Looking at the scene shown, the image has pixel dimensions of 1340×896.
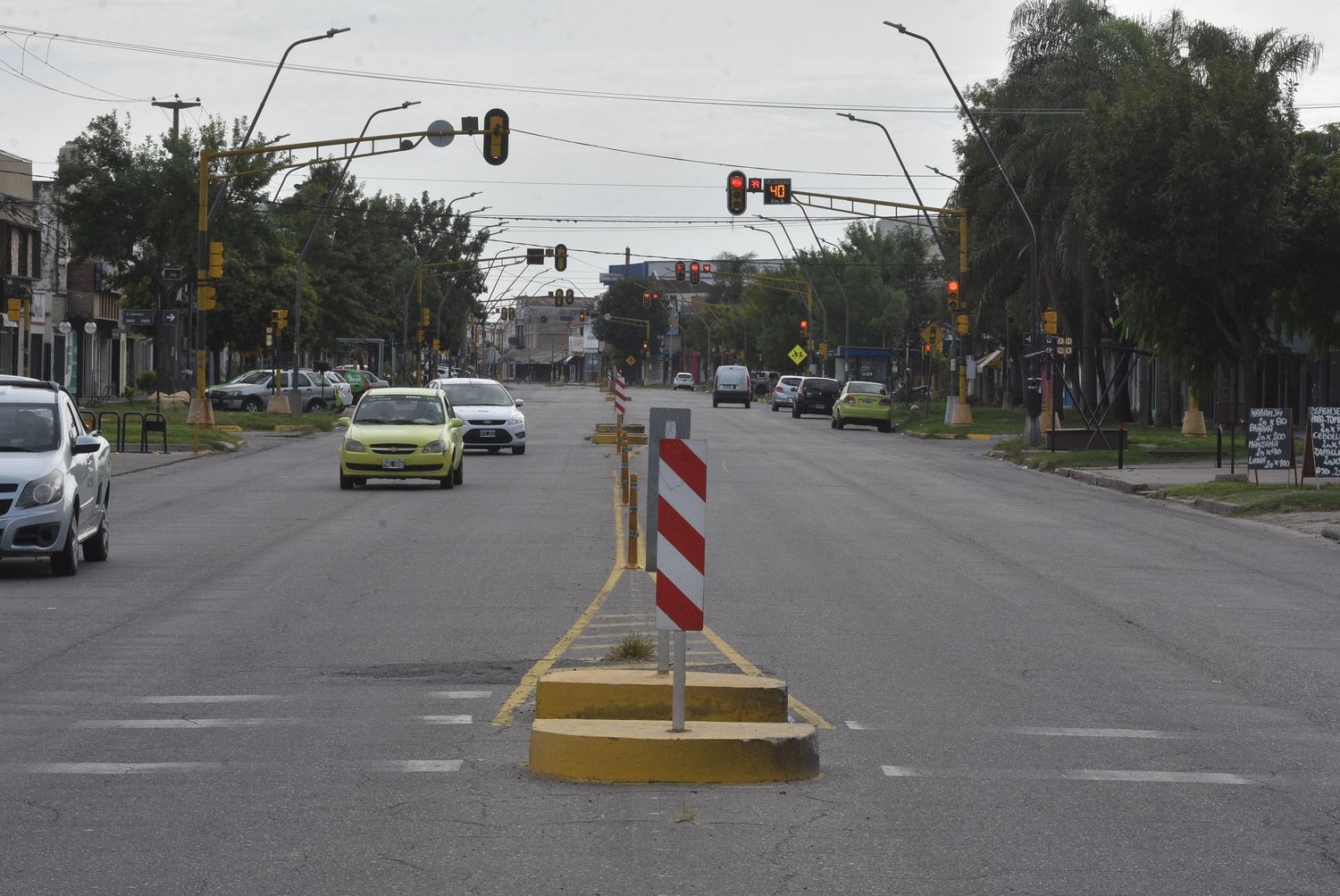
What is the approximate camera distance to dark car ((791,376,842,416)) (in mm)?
70125

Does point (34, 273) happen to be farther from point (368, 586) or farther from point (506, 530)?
point (368, 586)

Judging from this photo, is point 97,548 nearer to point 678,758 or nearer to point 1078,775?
point 678,758

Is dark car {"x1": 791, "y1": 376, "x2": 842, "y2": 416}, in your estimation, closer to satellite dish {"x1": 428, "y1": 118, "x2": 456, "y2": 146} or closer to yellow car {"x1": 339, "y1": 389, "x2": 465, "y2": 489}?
satellite dish {"x1": 428, "y1": 118, "x2": 456, "y2": 146}

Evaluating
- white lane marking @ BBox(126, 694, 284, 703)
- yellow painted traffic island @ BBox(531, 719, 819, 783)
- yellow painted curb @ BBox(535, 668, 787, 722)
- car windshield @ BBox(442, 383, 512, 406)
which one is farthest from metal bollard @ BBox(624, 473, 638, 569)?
car windshield @ BBox(442, 383, 512, 406)

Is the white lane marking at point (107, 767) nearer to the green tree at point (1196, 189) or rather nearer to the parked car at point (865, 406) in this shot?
the green tree at point (1196, 189)

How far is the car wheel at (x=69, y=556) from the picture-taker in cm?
1568

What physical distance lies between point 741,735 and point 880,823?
92cm

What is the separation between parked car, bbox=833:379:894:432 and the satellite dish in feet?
82.4

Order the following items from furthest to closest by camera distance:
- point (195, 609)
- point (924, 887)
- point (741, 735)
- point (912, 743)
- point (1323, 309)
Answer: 1. point (1323, 309)
2. point (195, 609)
3. point (912, 743)
4. point (741, 735)
5. point (924, 887)

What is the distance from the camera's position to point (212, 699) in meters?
9.89

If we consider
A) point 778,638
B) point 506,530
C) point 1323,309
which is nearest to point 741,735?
point 778,638

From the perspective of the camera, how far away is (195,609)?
13.7 meters

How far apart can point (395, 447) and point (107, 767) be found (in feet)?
63.4

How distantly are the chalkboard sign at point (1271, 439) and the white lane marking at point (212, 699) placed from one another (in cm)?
2148
